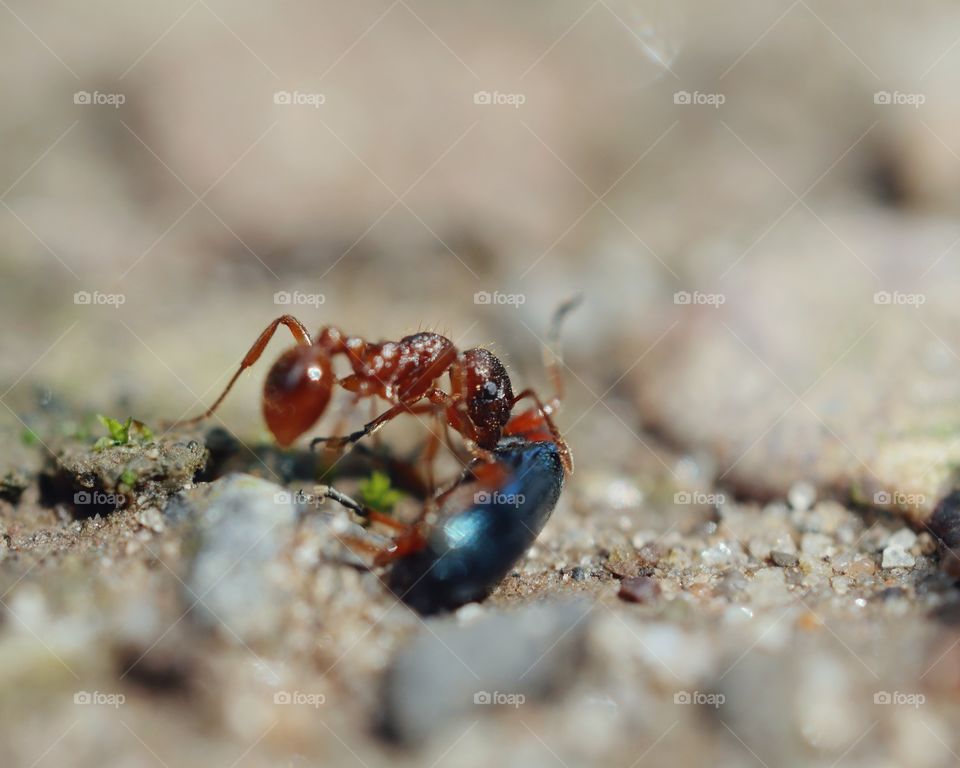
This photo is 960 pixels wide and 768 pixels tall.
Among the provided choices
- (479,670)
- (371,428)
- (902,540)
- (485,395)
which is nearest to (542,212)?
(485,395)

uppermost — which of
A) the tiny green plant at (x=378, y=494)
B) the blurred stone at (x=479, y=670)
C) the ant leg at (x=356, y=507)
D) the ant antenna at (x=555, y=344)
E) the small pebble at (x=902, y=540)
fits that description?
the ant antenna at (x=555, y=344)

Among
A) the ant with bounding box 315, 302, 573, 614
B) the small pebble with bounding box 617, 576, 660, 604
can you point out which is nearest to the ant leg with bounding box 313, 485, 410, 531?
the ant with bounding box 315, 302, 573, 614

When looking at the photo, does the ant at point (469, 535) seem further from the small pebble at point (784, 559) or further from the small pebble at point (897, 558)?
the small pebble at point (897, 558)

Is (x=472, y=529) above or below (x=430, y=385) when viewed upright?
below

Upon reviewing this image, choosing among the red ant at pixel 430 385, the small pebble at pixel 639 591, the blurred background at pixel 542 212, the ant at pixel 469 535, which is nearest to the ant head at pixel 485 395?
the red ant at pixel 430 385

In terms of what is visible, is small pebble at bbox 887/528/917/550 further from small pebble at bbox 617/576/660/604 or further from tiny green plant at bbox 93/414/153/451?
tiny green plant at bbox 93/414/153/451

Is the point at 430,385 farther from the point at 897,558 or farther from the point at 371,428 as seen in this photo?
the point at 897,558
